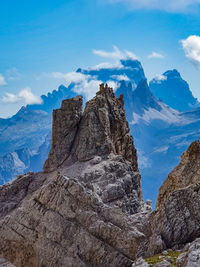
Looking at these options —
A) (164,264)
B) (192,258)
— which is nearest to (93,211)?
(164,264)

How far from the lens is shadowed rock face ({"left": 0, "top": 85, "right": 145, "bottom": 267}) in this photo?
3312cm

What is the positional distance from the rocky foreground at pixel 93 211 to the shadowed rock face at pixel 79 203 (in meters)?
0.09

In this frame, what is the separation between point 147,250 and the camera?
28.5m

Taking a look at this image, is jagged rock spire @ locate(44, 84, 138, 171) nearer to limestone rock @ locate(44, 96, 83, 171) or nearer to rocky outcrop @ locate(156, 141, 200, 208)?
limestone rock @ locate(44, 96, 83, 171)

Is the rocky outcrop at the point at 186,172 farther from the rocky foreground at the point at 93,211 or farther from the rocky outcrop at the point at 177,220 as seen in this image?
the rocky outcrop at the point at 177,220

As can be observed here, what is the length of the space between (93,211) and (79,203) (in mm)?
2305

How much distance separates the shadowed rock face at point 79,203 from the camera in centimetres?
3312

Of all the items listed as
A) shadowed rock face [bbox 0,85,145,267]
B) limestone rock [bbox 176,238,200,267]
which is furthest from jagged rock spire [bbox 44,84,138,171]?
limestone rock [bbox 176,238,200,267]

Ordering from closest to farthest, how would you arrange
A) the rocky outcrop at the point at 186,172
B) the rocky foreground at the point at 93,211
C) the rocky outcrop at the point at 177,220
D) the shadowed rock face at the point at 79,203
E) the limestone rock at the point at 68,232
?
the rocky outcrop at the point at 177,220, the rocky foreground at the point at 93,211, the limestone rock at the point at 68,232, the shadowed rock face at the point at 79,203, the rocky outcrop at the point at 186,172

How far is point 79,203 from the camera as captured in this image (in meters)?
37.6

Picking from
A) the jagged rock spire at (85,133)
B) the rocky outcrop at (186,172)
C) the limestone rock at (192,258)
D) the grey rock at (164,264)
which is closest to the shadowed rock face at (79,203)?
the jagged rock spire at (85,133)

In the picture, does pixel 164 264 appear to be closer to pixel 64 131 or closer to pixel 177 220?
pixel 177 220

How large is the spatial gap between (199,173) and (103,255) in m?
12.2

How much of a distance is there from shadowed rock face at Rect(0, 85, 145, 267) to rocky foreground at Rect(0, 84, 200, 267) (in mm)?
87
